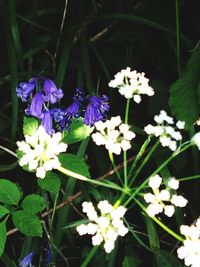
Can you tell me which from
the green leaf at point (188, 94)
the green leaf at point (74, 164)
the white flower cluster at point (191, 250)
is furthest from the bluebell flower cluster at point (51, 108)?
the white flower cluster at point (191, 250)

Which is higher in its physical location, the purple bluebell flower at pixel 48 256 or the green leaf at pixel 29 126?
the green leaf at pixel 29 126

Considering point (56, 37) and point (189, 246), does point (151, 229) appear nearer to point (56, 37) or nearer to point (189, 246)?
point (189, 246)

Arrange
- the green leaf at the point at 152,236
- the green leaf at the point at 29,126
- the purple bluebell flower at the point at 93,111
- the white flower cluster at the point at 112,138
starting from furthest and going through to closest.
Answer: the green leaf at the point at 152,236
the purple bluebell flower at the point at 93,111
the green leaf at the point at 29,126
the white flower cluster at the point at 112,138

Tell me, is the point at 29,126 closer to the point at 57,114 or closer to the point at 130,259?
the point at 57,114

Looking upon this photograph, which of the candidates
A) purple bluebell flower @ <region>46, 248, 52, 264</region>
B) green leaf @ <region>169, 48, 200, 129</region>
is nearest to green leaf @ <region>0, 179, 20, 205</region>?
purple bluebell flower @ <region>46, 248, 52, 264</region>

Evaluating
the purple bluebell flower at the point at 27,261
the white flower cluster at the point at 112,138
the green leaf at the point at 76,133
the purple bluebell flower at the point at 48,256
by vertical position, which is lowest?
the purple bluebell flower at the point at 27,261

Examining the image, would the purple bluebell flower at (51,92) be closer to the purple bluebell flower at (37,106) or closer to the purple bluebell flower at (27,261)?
the purple bluebell flower at (37,106)

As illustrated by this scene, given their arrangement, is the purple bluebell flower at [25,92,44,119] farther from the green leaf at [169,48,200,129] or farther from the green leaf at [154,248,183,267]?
the green leaf at [154,248,183,267]
